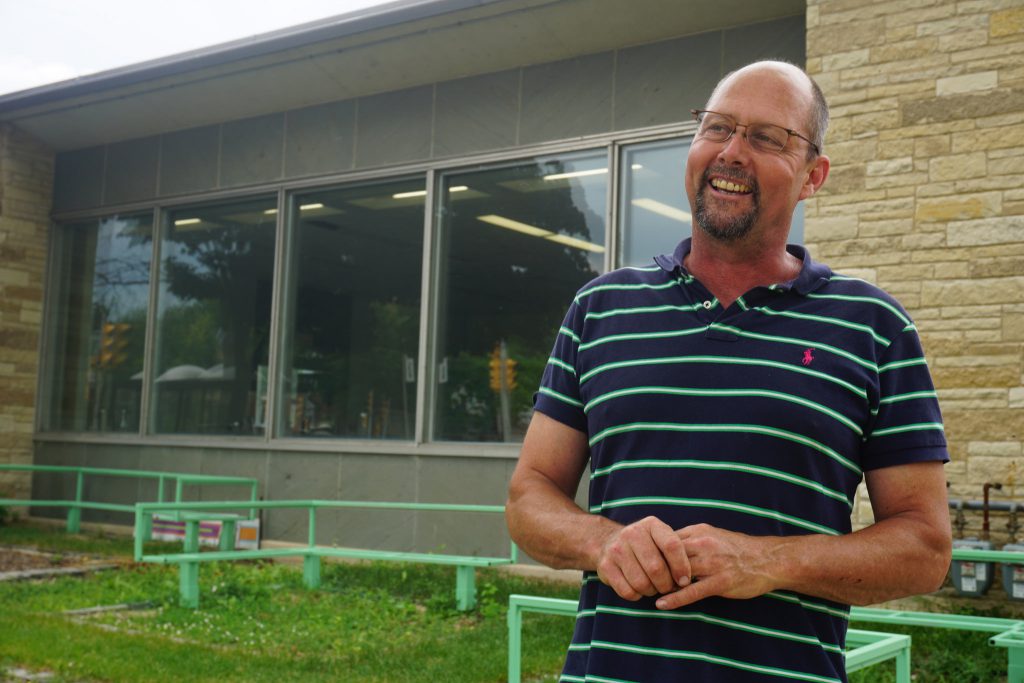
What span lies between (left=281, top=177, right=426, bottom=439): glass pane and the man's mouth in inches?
383

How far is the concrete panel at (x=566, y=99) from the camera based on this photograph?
10.5 meters

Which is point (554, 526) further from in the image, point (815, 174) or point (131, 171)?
point (131, 171)

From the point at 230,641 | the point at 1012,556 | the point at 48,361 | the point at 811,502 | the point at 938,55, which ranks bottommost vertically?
the point at 230,641

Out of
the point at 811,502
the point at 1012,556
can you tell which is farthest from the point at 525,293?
the point at 811,502

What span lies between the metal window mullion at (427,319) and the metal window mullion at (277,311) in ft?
6.52

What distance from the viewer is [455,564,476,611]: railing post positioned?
8.48 metres

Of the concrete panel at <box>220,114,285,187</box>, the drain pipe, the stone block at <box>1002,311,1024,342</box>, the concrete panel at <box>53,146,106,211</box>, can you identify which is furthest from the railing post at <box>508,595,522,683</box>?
the concrete panel at <box>53,146,106,211</box>

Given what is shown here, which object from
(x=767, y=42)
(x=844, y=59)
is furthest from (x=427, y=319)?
(x=844, y=59)

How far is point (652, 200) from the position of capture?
33.6 ft

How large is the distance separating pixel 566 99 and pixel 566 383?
9.08 meters

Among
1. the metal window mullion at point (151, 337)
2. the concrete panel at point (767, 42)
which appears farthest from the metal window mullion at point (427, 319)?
the metal window mullion at point (151, 337)

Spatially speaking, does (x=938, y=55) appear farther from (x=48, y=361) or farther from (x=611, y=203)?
(x=48, y=361)

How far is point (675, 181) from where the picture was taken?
1016 cm

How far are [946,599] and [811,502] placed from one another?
651cm
